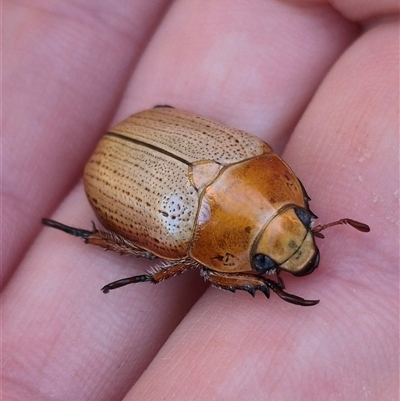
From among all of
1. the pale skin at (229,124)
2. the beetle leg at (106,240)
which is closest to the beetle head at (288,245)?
the pale skin at (229,124)

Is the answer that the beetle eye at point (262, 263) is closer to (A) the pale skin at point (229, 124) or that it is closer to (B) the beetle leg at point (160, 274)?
(A) the pale skin at point (229, 124)

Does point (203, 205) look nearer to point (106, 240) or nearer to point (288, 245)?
point (288, 245)

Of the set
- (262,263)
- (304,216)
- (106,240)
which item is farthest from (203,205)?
(106,240)

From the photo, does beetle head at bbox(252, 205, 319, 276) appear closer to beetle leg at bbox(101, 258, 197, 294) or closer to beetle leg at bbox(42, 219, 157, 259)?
beetle leg at bbox(101, 258, 197, 294)

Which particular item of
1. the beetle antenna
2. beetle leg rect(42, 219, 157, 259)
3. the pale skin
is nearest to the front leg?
the pale skin

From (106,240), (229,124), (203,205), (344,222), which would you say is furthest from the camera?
(229,124)
